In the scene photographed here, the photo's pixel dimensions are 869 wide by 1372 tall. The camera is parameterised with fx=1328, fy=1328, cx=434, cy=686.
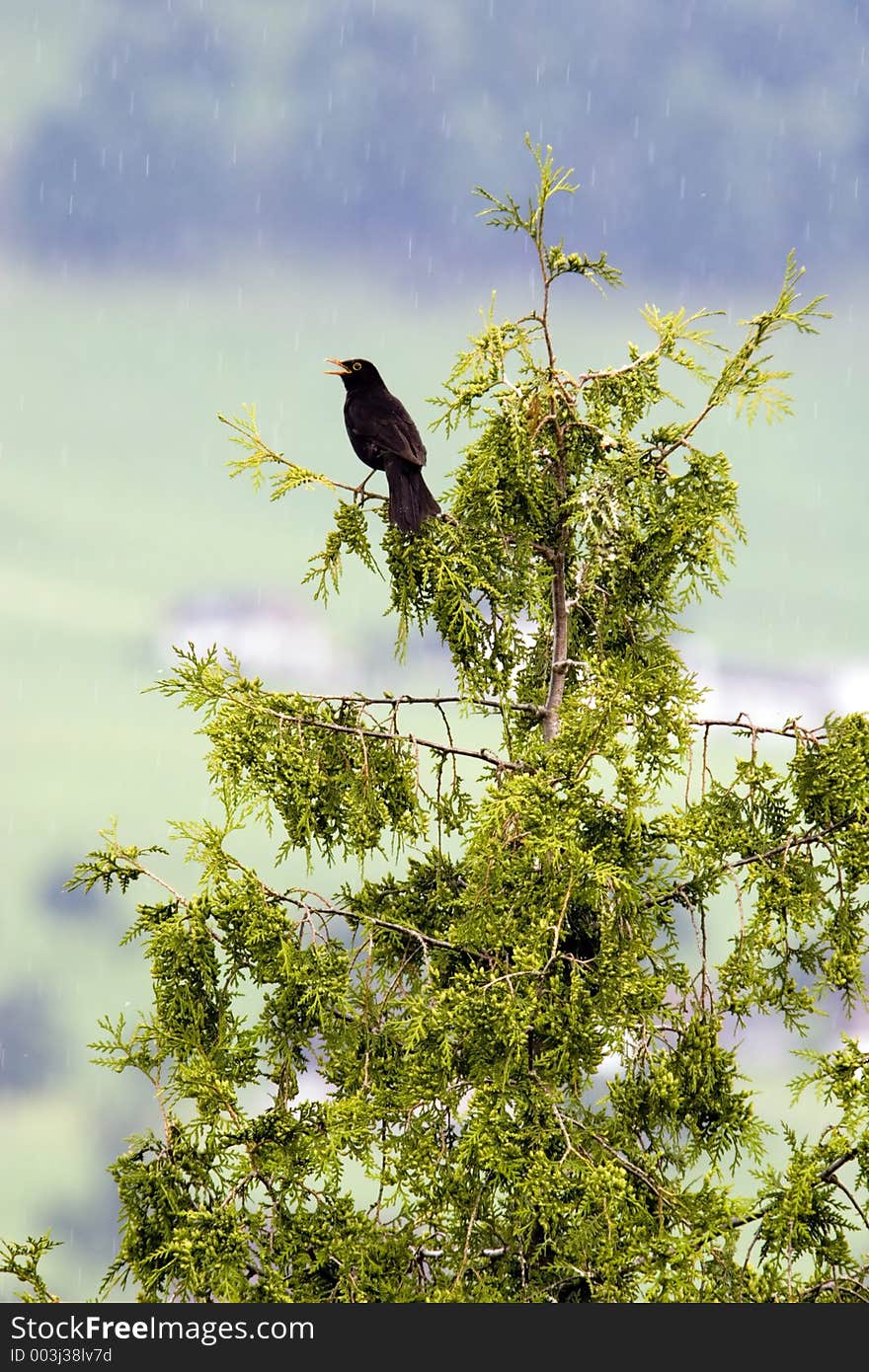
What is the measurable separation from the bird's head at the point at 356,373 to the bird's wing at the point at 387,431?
0.43 meters

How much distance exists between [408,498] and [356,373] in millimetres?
1684

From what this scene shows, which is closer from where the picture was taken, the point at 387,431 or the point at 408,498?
the point at 408,498

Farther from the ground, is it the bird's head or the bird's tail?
the bird's head

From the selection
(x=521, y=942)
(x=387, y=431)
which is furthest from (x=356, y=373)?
(x=521, y=942)

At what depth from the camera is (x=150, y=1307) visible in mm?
7594

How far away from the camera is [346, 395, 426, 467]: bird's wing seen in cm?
912

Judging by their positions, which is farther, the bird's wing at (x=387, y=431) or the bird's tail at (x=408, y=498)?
the bird's wing at (x=387, y=431)

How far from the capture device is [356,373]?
33.4 ft

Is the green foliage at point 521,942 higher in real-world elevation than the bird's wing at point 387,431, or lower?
lower

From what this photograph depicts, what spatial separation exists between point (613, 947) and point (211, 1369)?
317cm

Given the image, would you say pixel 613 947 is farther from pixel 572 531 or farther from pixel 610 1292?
pixel 572 531

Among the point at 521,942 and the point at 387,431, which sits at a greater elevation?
the point at 387,431

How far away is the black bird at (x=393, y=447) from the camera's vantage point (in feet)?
29.5

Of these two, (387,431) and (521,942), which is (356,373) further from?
(521,942)
